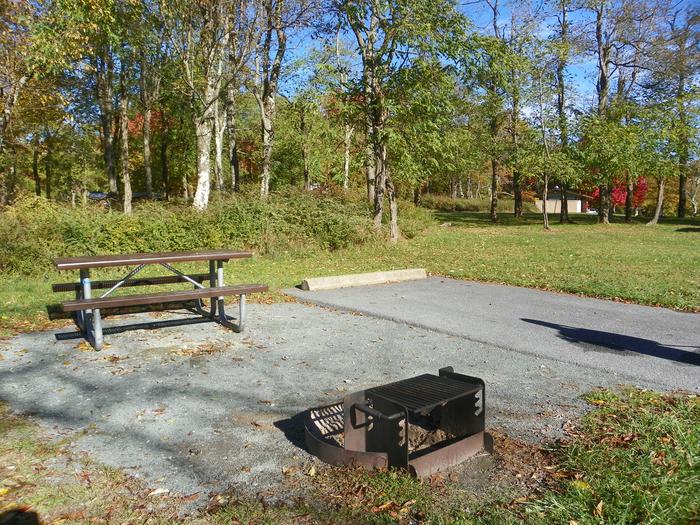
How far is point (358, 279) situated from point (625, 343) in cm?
517

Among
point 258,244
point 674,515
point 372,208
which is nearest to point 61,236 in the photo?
point 258,244

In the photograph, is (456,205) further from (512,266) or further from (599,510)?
(599,510)

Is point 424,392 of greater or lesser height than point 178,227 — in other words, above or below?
below

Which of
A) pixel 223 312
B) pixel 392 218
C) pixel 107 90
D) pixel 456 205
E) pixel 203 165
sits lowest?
pixel 223 312

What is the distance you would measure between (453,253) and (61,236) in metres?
9.87

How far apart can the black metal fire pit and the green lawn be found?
5172mm

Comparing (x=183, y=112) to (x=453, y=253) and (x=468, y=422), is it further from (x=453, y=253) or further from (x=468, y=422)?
(x=468, y=422)

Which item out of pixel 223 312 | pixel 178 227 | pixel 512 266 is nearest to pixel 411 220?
pixel 512 266

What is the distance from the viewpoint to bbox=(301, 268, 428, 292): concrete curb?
9586 mm

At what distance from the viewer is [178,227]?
517 inches

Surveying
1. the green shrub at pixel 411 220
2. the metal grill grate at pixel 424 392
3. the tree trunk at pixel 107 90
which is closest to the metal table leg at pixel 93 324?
the metal grill grate at pixel 424 392

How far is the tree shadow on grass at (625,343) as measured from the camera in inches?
214

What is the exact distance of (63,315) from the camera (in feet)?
23.7

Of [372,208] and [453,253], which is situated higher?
[372,208]
